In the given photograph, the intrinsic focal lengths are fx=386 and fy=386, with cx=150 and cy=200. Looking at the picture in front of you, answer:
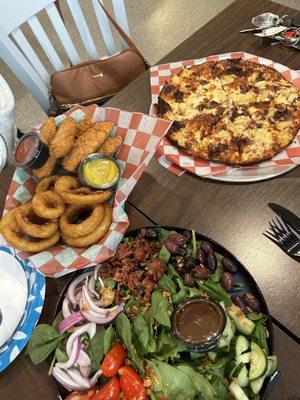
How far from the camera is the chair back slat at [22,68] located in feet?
8.07

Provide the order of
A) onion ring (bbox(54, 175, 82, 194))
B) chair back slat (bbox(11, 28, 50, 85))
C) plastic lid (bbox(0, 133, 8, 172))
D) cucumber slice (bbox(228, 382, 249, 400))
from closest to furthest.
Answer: cucumber slice (bbox(228, 382, 249, 400)) → onion ring (bbox(54, 175, 82, 194)) → plastic lid (bbox(0, 133, 8, 172)) → chair back slat (bbox(11, 28, 50, 85))

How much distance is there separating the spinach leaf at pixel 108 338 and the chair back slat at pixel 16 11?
203 cm

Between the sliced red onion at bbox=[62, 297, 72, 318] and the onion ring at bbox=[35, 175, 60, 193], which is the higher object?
the onion ring at bbox=[35, 175, 60, 193]

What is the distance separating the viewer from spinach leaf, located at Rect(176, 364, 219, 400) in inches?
46.6

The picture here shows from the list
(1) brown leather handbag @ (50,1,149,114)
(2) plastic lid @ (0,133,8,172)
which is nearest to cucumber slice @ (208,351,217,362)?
(2) plastic lid @ (0,133,8,172)

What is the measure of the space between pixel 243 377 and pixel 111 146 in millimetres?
1143

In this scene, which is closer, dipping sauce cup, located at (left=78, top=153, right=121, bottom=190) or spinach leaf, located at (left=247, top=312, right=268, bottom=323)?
spinach leaf, located at (left=247, top=312, right=268, bottom=323)

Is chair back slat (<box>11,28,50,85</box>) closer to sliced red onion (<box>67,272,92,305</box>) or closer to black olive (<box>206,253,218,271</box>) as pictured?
sliced red onion (<box>67,272,92,305</box>)

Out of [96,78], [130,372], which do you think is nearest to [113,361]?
[130,372]

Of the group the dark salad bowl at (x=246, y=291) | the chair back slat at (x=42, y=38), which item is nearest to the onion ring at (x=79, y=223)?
the dark salad bowl at (x=246, y=291)

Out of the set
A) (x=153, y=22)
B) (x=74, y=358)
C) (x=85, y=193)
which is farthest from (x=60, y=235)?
(x=153, y=22)

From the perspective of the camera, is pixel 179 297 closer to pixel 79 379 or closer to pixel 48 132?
pixel 79 379

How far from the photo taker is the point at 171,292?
1414 millimetres

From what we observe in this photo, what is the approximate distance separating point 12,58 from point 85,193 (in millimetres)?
1340
